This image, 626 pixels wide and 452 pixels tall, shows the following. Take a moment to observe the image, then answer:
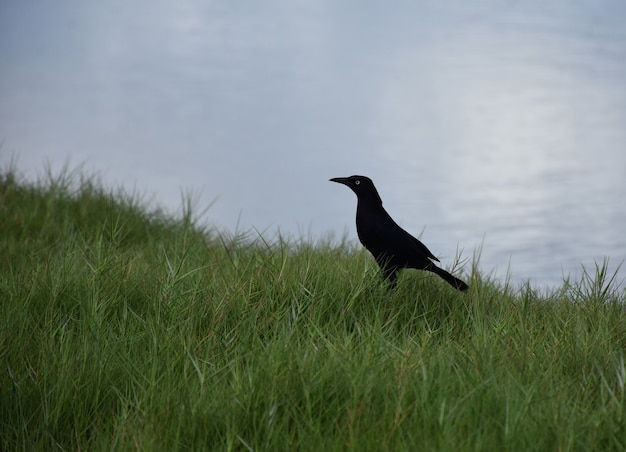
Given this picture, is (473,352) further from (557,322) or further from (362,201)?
(362,201)

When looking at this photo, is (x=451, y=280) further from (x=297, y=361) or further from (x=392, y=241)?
(x=297, y=361)

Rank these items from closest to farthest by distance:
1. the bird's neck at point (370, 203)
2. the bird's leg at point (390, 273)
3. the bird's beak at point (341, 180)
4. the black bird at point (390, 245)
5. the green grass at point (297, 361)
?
1. the green grass at point (297, 361)
2. the bird's leg at point (390, 273)
3. the black bird at point (390, 245)
4. the bird's neck at point (370, 203)
5. the bird's beak at point (341, 180)

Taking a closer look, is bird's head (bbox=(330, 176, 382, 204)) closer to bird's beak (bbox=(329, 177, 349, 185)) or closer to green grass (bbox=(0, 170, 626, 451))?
bird's beak (bbox=(329, 177, 349, 185))

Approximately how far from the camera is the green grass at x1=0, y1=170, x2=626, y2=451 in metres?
3.06

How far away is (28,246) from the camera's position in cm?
707

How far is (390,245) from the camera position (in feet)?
15.9

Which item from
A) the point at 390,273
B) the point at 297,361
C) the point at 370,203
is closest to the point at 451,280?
the point at 390,273

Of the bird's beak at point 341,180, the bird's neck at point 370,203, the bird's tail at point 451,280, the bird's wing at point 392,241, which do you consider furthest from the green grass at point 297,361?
the bird's beak at point 341,180

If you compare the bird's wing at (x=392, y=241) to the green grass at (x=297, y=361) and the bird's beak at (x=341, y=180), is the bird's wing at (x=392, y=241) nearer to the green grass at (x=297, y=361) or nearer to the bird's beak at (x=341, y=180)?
the green grass at (x=297, y=361)

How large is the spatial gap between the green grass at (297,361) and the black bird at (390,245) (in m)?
0.12

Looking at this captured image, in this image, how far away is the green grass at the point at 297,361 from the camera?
3.06 metres

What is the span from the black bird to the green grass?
115 millimetres

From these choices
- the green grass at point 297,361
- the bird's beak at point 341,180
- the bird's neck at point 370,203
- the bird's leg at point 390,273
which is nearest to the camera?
the green grass at point 297,361

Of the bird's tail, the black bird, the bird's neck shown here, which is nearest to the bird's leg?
the black bird
